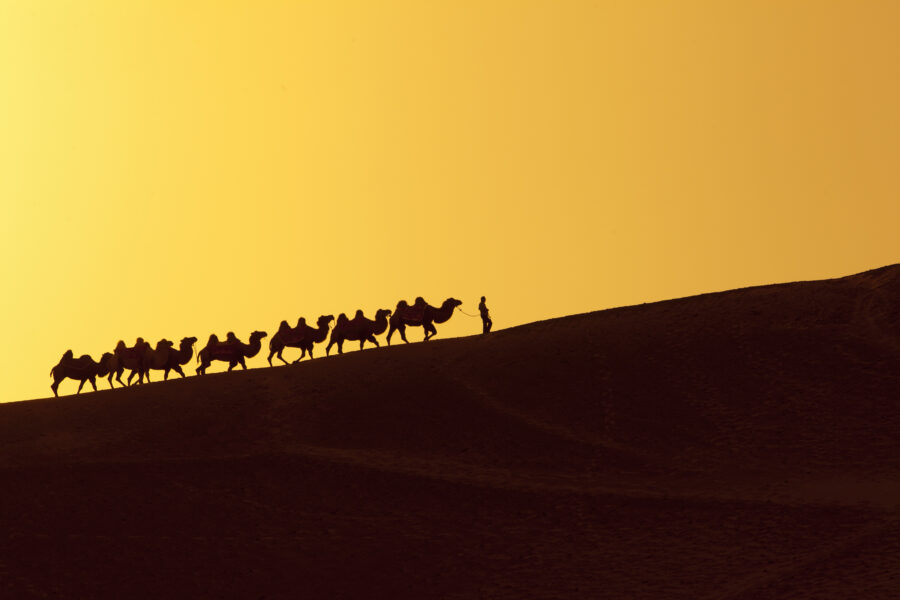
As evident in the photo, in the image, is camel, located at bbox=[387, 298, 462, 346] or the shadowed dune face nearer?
the shadowed dune face

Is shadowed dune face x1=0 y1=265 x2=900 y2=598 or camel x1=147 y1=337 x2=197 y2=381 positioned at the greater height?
camel x1=147 y1=337 x2=197 y2=381

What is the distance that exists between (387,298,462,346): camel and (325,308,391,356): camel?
326 millimetres

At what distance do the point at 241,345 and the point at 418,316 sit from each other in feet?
14.8

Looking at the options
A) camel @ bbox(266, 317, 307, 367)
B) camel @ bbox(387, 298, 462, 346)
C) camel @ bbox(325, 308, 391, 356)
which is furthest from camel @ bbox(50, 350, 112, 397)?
camel @ bbox(387, 298, 462, 346)

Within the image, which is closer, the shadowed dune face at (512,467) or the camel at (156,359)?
the shadowed dune face at (512,467)

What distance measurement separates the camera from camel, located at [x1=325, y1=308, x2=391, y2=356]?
132 ft

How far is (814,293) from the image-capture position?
4047cm

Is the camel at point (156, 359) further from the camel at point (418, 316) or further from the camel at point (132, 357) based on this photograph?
the camel at point (418, 316)

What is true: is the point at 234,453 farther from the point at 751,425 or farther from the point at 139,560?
the point at 751,425

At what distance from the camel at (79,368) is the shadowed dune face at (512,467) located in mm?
3205

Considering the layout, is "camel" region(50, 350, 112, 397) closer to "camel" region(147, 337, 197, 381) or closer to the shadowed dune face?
"camel" region(147, 337, 197, 381)

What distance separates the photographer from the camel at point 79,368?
39.8m

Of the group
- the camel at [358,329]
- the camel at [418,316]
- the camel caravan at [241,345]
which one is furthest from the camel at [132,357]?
the camel at [418,316]

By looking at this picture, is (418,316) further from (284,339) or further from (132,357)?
(132,357)
